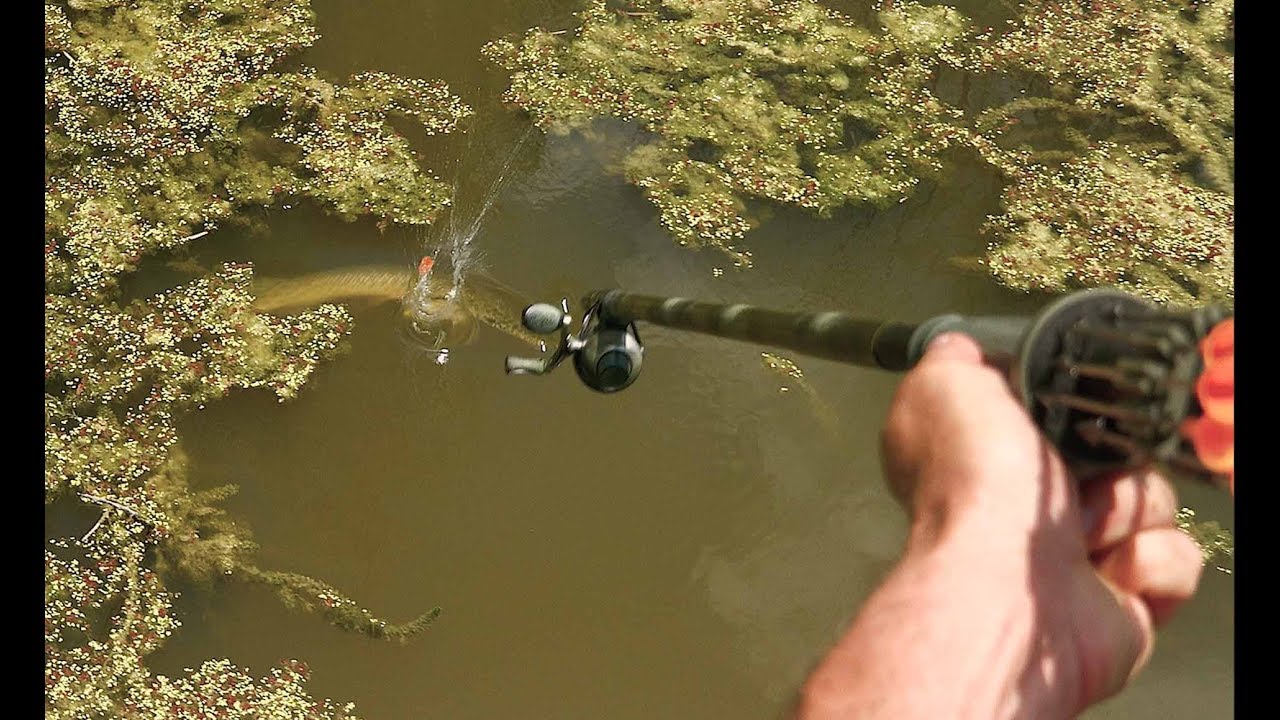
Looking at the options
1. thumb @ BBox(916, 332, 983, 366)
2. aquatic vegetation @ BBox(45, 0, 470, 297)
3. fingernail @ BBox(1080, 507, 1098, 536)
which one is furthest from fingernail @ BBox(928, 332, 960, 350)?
aquatic vegetation @ BBox(45, 0, 470, 297)

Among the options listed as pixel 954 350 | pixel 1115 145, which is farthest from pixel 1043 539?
pixel 1115 145

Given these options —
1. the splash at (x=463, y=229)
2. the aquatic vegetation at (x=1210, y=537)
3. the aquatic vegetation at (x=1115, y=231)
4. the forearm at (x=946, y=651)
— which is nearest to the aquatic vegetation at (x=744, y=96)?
the splash at (x=463, y=229)

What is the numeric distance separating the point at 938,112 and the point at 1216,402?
3316mm

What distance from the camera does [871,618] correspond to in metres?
0.74

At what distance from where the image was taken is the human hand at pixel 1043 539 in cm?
72

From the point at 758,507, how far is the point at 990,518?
2.50 metres

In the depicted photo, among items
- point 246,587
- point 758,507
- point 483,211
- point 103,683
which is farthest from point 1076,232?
point 103,683

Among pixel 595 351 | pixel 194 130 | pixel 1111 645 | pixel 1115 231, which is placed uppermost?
pixel 1111 645

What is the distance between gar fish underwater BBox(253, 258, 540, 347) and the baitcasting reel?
148 centimetres

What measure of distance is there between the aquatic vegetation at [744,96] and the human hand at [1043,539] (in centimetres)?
276

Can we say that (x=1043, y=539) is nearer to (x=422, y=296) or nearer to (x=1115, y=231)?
(x=422, y=296)

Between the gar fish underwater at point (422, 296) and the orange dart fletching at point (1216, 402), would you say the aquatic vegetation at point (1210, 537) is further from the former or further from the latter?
the orange dart fletching at point (1216, 402)

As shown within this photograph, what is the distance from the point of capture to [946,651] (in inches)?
27.2

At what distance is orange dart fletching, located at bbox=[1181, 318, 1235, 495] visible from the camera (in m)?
Answer: 0.67
